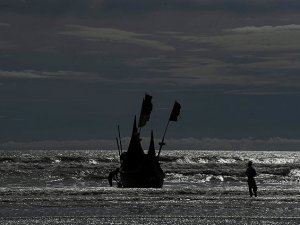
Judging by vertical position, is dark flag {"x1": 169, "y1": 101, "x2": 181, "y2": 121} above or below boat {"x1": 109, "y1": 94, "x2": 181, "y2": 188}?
above

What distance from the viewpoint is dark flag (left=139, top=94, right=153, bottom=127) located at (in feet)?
151

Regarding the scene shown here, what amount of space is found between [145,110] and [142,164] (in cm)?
348

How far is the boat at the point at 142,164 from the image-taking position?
1759 inches

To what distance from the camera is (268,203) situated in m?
29.7

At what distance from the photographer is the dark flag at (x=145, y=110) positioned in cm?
4591

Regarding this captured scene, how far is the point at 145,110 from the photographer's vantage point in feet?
153

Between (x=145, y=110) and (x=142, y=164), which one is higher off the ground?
(x=145, y=110)

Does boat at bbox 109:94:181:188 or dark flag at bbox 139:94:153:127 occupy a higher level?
dark flag at bbox 139:94:153:127

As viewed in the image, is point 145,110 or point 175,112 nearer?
point 175,112

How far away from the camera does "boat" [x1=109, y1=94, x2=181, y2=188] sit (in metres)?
44.7

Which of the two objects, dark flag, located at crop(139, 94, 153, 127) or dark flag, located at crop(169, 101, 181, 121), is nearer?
dark flag, located at crop(169, 101, 181, 121)

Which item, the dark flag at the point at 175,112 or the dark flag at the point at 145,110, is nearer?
the dark flag at the point at 175,112

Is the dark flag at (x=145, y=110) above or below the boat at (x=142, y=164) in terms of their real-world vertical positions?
above

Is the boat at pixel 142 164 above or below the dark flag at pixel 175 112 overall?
below
